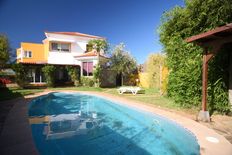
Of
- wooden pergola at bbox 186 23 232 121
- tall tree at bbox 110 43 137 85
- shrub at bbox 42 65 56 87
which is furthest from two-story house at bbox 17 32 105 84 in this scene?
wooden pergola at bbox 186 23 232 121

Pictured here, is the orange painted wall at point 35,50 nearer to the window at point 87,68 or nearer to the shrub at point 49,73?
the shrub at point 49,73

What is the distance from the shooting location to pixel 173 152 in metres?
6.44

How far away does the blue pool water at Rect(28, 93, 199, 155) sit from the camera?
6.67 m

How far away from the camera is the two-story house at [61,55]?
29.3 m

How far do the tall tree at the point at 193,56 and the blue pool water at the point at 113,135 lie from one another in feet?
9.38

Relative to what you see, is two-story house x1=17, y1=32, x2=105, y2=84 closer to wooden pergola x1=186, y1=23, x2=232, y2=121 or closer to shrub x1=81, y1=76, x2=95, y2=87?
shrub x1=81, y1=76, x2=95, y2=87

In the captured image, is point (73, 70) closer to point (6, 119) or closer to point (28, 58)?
point (28, 58)

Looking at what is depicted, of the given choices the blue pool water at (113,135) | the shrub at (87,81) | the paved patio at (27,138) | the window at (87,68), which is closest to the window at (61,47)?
the window at (87,68)

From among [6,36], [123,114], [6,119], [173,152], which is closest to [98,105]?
[123,114]

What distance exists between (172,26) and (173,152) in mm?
10175

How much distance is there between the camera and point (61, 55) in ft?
112

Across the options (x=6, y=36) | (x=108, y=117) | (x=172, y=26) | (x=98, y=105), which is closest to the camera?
(x=108, y=117)

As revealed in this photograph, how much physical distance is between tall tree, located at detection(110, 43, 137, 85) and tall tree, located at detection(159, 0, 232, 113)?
17.5 metres

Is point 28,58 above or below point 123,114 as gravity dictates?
above
